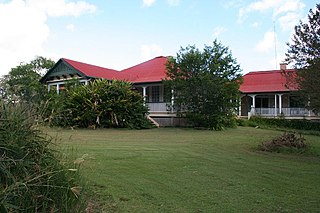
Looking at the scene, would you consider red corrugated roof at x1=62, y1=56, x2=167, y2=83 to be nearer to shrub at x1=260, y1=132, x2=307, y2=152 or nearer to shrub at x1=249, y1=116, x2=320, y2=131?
shrub at x1=249, y1=116, x2=320, y2=131

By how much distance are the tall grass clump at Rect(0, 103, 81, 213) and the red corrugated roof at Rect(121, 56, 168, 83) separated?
20.7m

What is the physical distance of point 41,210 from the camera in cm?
310

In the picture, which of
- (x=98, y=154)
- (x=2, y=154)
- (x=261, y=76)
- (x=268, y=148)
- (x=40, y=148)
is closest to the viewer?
(x=2, y=154)

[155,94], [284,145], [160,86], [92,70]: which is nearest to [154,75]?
[160,86]

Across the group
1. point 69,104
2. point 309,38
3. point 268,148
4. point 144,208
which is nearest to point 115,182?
point 144,208

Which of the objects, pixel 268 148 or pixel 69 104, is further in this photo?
pixel 69 104

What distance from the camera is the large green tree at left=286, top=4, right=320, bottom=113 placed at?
9.80 metres

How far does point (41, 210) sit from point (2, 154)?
2.15 feet

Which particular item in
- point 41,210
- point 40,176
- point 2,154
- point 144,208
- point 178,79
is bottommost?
point 144,208

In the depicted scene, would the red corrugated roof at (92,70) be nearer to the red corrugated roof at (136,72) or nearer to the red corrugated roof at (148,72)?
the red corrugated roof at (136,72)

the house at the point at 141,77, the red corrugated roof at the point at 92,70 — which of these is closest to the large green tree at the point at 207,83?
the house at the point at 141,77

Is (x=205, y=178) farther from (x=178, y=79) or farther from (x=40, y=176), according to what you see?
(x=178, y=79)

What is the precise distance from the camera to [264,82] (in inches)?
1220

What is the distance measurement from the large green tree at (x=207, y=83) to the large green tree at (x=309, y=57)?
8262 mm
